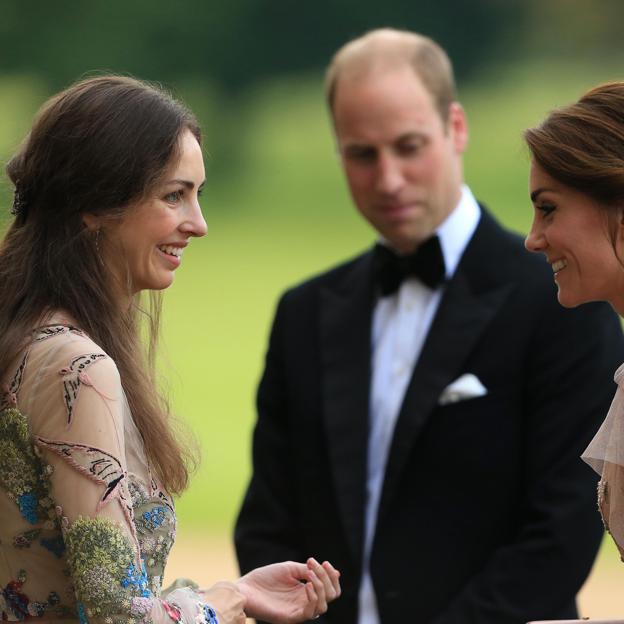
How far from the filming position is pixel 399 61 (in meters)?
3.59

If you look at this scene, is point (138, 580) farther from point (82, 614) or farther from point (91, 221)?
point (91, 221)

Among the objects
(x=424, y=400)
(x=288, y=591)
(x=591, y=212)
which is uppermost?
(x=591, y=212)

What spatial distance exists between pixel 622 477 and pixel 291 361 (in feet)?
4.95

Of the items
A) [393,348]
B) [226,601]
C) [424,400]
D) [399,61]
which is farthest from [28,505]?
[399,61]

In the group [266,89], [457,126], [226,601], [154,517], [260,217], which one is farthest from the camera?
[260,217]

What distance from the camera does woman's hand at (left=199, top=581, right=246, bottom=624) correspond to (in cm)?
213

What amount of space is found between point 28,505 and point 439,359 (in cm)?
153

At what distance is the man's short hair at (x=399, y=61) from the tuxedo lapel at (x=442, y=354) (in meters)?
0.55

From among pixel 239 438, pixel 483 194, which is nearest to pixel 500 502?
pixel 239 438

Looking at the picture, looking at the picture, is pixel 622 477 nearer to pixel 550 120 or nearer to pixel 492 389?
pixel 550 120

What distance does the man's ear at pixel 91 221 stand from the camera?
2146 mm

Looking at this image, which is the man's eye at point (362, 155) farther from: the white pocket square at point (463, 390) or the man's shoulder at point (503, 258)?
the white pocket square at point (463, 390)

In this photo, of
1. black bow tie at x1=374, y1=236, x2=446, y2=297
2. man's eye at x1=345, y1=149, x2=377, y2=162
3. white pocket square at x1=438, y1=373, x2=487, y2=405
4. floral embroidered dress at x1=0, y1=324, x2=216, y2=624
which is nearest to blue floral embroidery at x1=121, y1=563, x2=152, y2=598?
floral embroidered dress at x1=0, y1=324, x2=216, y2=624
